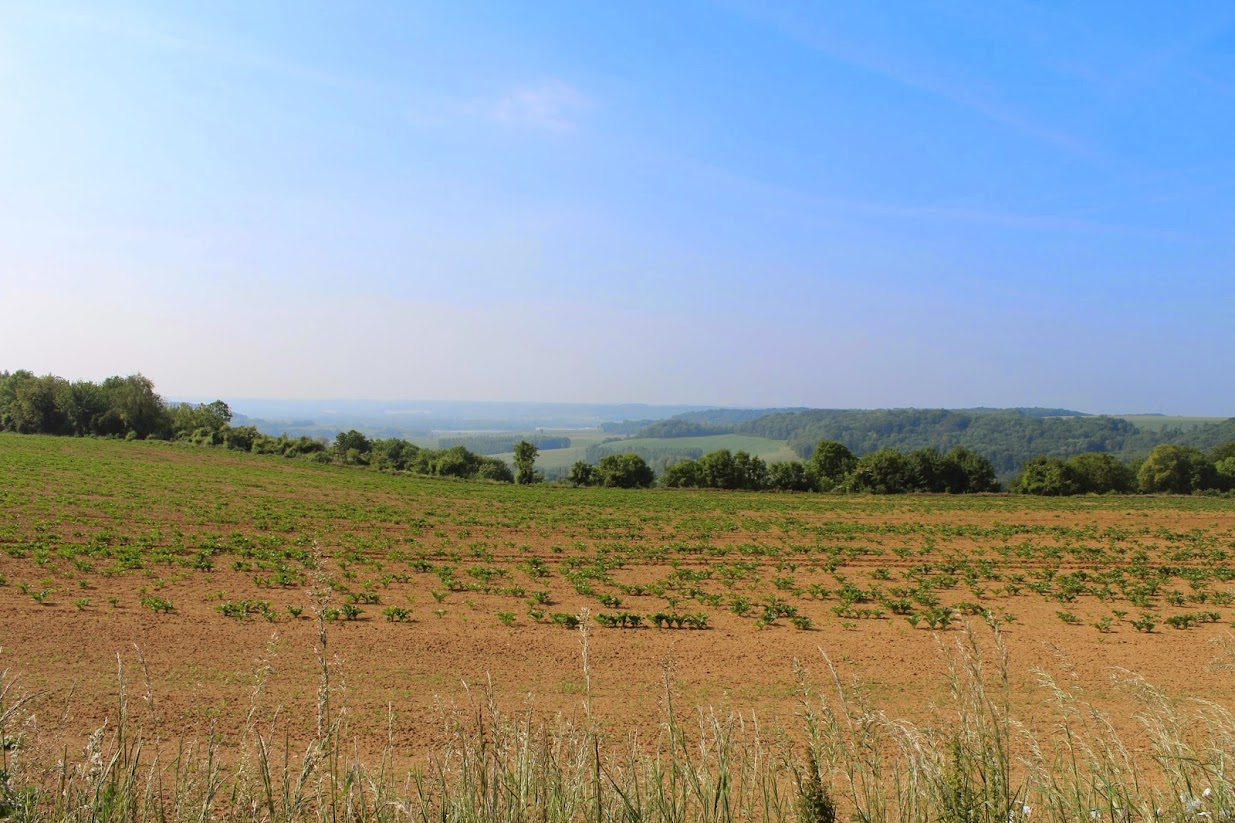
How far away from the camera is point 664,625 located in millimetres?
16500

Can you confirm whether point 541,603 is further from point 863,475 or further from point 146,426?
point 146,426

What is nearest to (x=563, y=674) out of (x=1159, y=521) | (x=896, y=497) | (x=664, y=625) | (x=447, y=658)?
(x=447, y=658)

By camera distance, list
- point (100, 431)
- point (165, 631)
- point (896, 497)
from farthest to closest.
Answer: point (100, 431), point (896, 497), point (165, 631)

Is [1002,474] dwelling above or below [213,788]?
below

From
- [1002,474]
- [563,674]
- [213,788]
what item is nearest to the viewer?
[213,788]

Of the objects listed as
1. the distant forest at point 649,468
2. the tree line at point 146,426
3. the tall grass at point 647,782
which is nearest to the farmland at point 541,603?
the tall grass at point 647,782

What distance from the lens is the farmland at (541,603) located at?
10.8 meters

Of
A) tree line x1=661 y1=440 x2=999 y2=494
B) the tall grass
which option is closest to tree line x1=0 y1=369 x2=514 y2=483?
tree line x1=661 y1=440 x2=999 y2=494

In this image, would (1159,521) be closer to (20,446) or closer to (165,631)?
(165,631)

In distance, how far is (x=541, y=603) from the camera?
1859 centimetres

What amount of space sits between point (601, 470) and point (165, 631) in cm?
6033

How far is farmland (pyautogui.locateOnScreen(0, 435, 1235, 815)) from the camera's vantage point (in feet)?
35.5

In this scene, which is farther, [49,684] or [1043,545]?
[1043,545]

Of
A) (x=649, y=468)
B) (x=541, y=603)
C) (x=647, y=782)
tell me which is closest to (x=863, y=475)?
(x=649, y=468)
